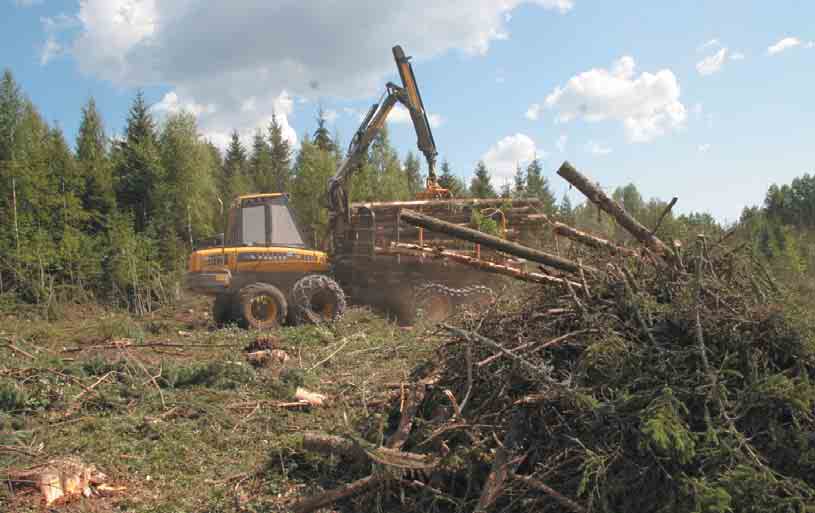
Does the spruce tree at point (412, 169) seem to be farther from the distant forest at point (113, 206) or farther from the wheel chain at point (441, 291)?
the wheel chain at point (441, 291)

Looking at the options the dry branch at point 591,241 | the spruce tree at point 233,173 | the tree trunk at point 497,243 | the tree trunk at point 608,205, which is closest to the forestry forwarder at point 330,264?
the dry branch at point 591,241

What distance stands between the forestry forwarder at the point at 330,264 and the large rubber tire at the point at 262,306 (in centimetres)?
2

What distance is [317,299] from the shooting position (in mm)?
12266

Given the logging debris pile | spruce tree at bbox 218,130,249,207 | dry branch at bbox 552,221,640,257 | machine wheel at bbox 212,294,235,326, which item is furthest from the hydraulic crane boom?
spruce tree at bbox 218,130,249,207

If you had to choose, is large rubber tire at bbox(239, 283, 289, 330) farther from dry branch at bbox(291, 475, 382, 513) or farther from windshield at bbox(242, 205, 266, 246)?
dry branch at bbox(291, 475, 382, 513)

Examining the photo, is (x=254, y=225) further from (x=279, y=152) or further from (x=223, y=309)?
(x=279, y=152)

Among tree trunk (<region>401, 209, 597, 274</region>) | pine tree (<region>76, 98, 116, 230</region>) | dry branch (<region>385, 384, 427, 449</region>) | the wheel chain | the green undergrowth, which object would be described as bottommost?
the green undergrowth

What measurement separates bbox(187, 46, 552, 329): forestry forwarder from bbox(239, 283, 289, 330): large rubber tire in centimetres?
2

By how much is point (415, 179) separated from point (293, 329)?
34.0m

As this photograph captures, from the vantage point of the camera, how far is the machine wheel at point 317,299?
468 inches

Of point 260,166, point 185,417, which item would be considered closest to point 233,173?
point 260,166

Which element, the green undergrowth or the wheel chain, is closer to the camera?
the green undergrowth

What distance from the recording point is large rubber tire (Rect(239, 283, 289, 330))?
11.8 metres

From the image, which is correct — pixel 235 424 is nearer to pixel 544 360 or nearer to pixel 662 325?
pixel 544 360
